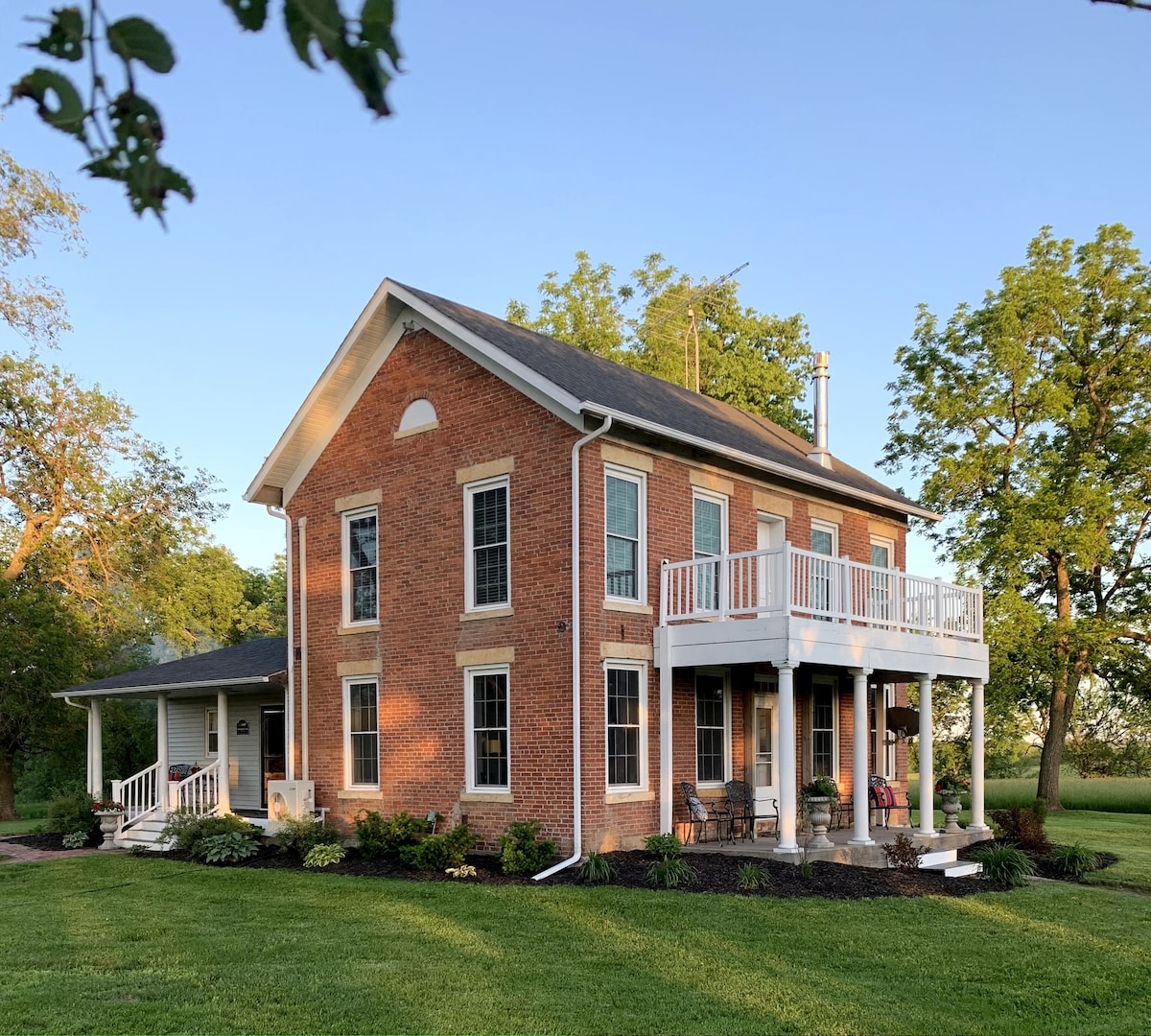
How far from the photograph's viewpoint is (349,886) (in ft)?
45.8

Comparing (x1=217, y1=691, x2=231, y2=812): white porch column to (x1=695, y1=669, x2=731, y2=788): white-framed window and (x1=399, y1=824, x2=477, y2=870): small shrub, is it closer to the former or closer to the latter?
(x1=399, y1=824, x2=477, y2=870): small shrub

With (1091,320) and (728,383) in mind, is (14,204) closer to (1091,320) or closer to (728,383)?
(728,383)

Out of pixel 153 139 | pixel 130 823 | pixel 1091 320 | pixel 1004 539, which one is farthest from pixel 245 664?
pixel 1091 320

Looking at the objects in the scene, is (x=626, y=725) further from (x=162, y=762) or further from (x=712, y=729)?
(x=162, y=762)

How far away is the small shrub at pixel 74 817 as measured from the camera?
20.6 metres

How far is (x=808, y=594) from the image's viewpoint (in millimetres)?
14961

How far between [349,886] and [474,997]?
6.00 meters

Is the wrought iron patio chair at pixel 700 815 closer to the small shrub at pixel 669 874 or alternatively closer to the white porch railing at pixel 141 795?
the small shrub at pixel 669 874

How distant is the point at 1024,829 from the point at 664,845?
686 centimetres

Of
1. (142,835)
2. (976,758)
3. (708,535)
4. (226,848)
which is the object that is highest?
(708,535)

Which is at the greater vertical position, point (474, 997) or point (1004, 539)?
point (1004, 539)

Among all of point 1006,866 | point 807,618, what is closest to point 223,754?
point 807,618

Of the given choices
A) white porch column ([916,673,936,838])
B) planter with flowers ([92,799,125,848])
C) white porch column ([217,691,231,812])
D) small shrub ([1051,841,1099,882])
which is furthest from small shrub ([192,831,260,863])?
small shrub ([1051,841,1099,882])

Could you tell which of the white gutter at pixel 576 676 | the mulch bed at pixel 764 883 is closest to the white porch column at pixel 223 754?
the mulch bed at pixel 764 883
